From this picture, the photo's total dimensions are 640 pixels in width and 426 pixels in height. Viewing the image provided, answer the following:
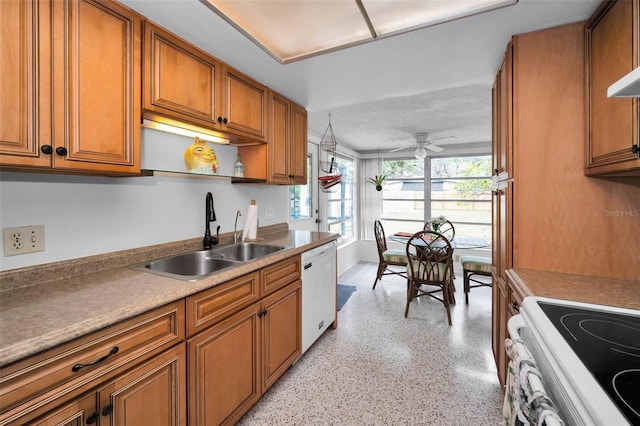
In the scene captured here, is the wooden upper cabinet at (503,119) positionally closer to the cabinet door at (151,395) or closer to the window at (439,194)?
the cabinet door at (151,395)

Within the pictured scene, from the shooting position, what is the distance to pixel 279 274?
71.9 inches

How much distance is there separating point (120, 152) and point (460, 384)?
253cm

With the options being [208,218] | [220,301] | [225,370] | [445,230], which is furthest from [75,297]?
[445,230]

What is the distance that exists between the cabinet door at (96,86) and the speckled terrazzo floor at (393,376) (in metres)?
1.65

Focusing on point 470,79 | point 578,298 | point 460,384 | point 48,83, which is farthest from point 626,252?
point 48,83

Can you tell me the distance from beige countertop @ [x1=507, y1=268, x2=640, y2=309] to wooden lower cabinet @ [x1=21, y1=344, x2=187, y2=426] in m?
1.57

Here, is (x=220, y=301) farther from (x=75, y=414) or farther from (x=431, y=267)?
(x=431, y=267)

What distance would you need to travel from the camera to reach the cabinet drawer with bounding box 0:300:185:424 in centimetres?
72

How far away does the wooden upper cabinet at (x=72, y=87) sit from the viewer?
3.16 ft

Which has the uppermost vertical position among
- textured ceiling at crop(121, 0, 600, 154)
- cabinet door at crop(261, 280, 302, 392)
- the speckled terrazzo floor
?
textured ceiling at crop(121, 0, 600, 154)

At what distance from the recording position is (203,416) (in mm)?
1282

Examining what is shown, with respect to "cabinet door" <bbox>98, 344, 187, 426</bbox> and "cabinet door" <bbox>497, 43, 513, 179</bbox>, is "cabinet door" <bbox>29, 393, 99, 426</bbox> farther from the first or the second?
"cabinet door" <bbox>497, 43, 513, 179</bbox>

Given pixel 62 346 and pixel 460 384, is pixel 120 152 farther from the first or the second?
pixel 460 384

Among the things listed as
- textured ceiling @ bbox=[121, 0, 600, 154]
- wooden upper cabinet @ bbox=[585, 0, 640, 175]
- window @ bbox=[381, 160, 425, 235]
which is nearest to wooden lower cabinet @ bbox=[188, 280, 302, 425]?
textured ceiling @ bbox=[121, 0, 600, 154]
